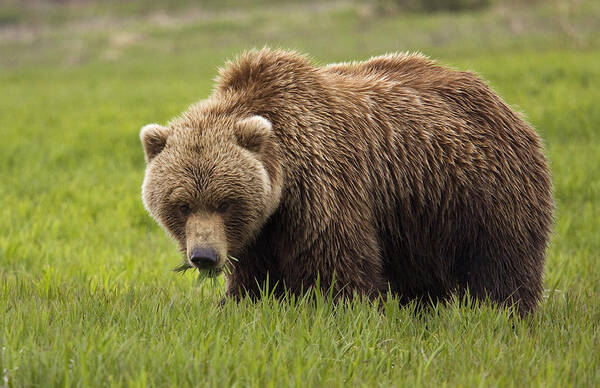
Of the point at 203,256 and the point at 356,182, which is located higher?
the point at 356,182

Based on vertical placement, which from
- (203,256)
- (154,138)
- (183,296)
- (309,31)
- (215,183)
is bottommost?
(309,31)

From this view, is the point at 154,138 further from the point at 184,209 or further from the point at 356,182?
the point at 356,182

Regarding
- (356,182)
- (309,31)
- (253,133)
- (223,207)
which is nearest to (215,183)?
(223,207)

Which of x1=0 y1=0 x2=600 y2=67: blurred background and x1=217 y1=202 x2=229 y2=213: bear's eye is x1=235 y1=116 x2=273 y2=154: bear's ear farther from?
x1=0 y1=0 x2=600 y2=67: blurred background

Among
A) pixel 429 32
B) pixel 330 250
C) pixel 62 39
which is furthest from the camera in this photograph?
pixel 62 39

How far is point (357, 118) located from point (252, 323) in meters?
1.49

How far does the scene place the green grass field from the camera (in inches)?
126

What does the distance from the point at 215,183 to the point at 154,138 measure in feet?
1.76

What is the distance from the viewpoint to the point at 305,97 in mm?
4480

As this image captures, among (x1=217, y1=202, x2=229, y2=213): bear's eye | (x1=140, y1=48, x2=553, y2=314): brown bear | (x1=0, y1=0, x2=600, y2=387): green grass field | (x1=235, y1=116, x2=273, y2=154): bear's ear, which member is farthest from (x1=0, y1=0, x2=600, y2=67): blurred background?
(x1=217, y1=202, x2=229, y2=213): bear's eye

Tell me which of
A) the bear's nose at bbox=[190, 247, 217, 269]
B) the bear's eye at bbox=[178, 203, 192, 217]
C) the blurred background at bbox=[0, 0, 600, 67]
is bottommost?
the blurred background at bbox=[0, 0, 600, 67]

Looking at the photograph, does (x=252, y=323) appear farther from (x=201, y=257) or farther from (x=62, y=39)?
(x=62, y=39)

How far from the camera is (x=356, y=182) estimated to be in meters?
4.35

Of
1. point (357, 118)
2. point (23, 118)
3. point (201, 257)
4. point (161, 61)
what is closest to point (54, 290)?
point (201, 257)
